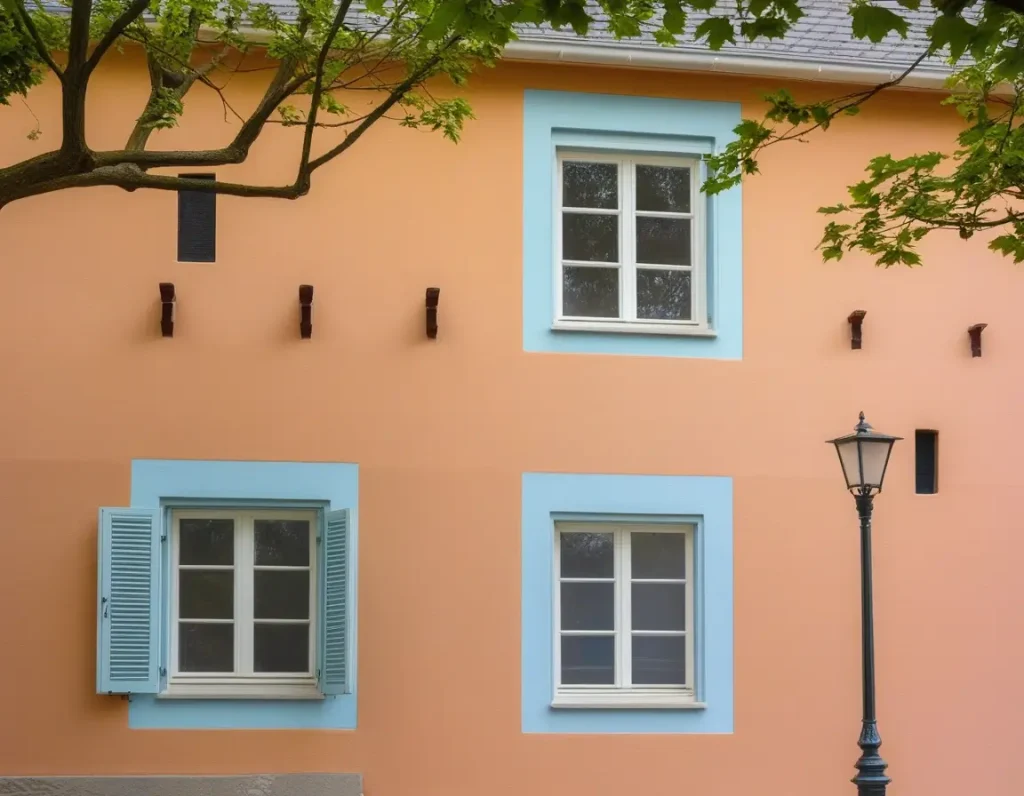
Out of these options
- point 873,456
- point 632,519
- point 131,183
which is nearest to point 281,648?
point 632,519

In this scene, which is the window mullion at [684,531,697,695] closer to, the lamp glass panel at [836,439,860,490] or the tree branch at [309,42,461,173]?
the lamp glass panel at [836,439,860,490]

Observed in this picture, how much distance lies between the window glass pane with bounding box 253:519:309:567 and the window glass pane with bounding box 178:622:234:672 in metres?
0.58

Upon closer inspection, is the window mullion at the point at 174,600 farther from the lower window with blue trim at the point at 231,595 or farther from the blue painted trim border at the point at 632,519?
the blue painted trim border at the point at 632,519

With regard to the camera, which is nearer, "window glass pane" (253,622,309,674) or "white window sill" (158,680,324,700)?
"white window sill" (158,680,324,700)

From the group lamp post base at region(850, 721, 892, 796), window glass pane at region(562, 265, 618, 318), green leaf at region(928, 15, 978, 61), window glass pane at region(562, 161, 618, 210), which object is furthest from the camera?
window glass pane at region(562, 161, 618, 210)

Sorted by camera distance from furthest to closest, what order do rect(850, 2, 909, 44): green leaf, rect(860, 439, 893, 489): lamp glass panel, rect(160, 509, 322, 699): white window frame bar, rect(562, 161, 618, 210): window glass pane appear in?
rect(562, 161, 618, 210): window glass pane → rect(160, 509, 322, 699): white window frame bar → rect(860, 439, 893, 489): lamp glass panel → rect(850, 2, 909, 44): green leaf

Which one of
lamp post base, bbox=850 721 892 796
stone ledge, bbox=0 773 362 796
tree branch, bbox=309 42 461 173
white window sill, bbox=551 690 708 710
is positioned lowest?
stone ledge, bbox=0 773 362 796

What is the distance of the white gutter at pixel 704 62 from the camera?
1177 cm

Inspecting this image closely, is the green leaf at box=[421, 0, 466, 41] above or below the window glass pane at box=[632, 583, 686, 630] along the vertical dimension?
above

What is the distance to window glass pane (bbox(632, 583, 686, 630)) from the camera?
39.6 ft

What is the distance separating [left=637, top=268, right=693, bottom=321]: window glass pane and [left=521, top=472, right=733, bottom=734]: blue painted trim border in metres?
1.28

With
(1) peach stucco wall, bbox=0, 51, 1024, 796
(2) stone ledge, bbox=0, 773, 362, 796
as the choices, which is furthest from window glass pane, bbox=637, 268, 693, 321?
(2) stone ledge, bbox=0, 773, 362, 796

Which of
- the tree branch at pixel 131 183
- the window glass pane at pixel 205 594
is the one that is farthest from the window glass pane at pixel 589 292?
the tree branch at pixel 131 183

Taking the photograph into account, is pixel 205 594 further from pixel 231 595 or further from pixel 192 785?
pixel 192 785
